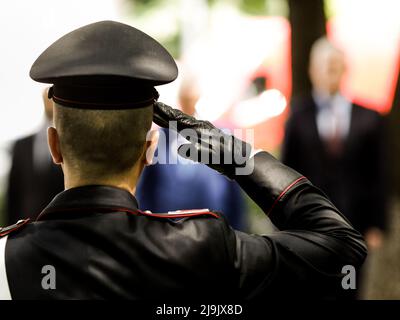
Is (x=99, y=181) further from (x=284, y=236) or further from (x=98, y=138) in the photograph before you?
(x=284, y=236)

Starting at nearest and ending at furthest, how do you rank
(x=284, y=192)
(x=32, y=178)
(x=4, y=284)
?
(x=4, y=284)
(x=284, y=192)
(x=32, y=178)

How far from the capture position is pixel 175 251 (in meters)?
1.92

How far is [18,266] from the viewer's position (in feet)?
6.23

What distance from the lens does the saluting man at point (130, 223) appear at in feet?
6.22

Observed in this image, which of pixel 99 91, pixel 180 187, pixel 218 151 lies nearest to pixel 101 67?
pixel 99 91

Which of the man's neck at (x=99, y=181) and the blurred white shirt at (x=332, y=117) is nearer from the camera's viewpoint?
the man's neck at (x=99, y=181)

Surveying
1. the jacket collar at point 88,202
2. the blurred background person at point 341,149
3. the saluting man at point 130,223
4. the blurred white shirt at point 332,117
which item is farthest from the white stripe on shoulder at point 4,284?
the blurred white shirt at point 332,117

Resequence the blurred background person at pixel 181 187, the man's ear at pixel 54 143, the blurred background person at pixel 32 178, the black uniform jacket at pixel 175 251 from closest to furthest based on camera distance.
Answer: the black uniform jacket at pixel 175 251 → the man's ear at pixel 54 143 → the blurred background person at pixel 32 178 → the blurred background person at pixel 181 187

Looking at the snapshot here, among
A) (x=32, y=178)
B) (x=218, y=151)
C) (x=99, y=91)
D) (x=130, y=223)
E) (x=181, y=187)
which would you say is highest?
(x=99, y=91)

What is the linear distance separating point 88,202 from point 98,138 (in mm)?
156

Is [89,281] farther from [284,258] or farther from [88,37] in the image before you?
[88,37]

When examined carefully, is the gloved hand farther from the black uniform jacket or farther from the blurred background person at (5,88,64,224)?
the blurred background person at (5,88,64,224)

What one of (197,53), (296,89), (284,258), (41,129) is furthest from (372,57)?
(284,258)

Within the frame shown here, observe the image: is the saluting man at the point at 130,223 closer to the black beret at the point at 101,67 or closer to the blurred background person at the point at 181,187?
the black beret at the point at 101,67
